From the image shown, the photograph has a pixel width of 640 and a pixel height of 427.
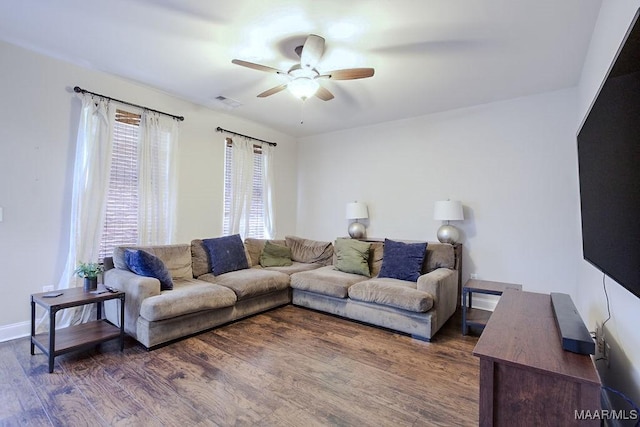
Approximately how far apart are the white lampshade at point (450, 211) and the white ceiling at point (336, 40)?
52.6 inches

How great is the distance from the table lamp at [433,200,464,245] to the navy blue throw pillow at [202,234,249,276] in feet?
8.71

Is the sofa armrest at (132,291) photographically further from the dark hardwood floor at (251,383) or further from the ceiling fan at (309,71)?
the ceiling fan at (309,71)

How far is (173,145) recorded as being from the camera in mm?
3855

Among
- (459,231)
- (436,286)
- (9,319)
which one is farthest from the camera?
(459,231)

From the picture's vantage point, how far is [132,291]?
2.75 metres

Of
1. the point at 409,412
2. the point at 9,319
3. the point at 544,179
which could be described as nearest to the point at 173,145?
the point at 9,319

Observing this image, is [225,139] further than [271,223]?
No

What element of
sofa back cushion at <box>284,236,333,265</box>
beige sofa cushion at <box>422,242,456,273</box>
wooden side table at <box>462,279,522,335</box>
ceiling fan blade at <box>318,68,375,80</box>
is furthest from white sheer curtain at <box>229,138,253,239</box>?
wooden side table at <box>462,279,522,335</box>

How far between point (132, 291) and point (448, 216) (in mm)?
3589

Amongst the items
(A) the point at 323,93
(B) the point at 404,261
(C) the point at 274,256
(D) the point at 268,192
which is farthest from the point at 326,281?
(D) the point at 268,192

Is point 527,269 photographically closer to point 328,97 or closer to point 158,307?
point 328,97

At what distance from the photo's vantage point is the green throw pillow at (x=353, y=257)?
394 cm

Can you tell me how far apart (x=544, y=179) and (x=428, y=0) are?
2.68m

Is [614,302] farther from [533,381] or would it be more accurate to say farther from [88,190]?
[88,190]
